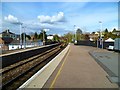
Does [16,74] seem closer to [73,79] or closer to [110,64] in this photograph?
[73,79]

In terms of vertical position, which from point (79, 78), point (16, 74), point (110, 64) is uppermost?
point (79, 78)

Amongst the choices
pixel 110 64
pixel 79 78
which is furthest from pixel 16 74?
pixel 110 64

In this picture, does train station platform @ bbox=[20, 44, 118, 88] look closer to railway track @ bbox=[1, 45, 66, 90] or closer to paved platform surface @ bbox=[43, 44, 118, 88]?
paved platform surface @ bbox=[43, 44, 118, 88]

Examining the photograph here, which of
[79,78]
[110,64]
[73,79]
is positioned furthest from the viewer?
[110,64]

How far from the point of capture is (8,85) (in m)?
11.6

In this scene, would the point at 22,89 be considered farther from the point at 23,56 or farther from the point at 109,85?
the point at 23,56

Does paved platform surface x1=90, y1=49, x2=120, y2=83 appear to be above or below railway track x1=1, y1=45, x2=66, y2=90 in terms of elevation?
above

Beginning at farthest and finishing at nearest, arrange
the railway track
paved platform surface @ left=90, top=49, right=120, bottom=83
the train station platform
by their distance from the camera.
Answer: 1. paved platform surface @ left=90, top=49, right=120, bottom=83
2. the railway track
3. the train station platform

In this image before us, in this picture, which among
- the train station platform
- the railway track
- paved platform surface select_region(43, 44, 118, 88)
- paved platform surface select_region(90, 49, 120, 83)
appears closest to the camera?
the train station platform

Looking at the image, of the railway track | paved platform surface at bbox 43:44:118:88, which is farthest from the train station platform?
the railway track

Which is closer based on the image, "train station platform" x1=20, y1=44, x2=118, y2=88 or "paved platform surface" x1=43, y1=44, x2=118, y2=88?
"train station platform" x1=20, y1=44, x2=118, y2=88

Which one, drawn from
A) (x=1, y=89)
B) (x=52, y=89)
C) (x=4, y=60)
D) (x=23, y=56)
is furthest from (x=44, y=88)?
(x=23, y=56)

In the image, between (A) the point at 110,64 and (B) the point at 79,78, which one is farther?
(A) the point at 110,64

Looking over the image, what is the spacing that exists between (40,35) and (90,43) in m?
88.8
